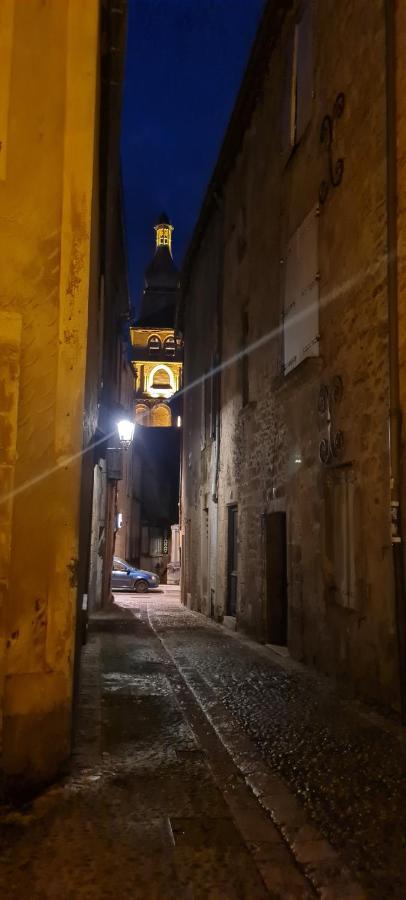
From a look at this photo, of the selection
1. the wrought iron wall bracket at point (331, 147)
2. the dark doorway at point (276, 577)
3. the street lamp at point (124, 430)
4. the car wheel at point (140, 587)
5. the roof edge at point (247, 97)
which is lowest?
the car wheel at point (140, 587)

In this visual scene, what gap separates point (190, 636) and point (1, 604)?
24.0 ft

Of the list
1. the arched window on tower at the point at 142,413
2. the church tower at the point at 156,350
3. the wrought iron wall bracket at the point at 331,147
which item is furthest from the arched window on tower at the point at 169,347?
the wrought iron wall bracket at the point at 331,147

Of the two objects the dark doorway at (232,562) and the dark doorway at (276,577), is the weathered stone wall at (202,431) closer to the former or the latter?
the dark doorway at (232,562)

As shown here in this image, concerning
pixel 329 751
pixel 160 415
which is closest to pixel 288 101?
pixel 329 751

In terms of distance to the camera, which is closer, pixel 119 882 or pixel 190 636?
pixel 119 882

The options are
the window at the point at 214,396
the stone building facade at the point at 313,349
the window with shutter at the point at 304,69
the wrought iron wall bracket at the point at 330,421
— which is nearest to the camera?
the stone building facade at the point at 313,349

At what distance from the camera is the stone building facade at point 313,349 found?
6219mm

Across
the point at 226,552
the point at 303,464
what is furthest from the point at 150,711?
the point at 226,552

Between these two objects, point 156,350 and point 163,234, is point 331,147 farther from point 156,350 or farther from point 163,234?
point 163,234

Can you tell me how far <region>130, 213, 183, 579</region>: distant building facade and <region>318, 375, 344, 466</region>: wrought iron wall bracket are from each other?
21304 millimetres

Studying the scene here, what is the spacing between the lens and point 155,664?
7977mm

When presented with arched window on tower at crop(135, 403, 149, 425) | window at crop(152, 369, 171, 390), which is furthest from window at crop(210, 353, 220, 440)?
window at crop(152, 369, 171, 390)

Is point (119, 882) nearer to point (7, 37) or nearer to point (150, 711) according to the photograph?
point (150, 711)

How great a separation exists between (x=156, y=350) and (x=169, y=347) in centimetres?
104
